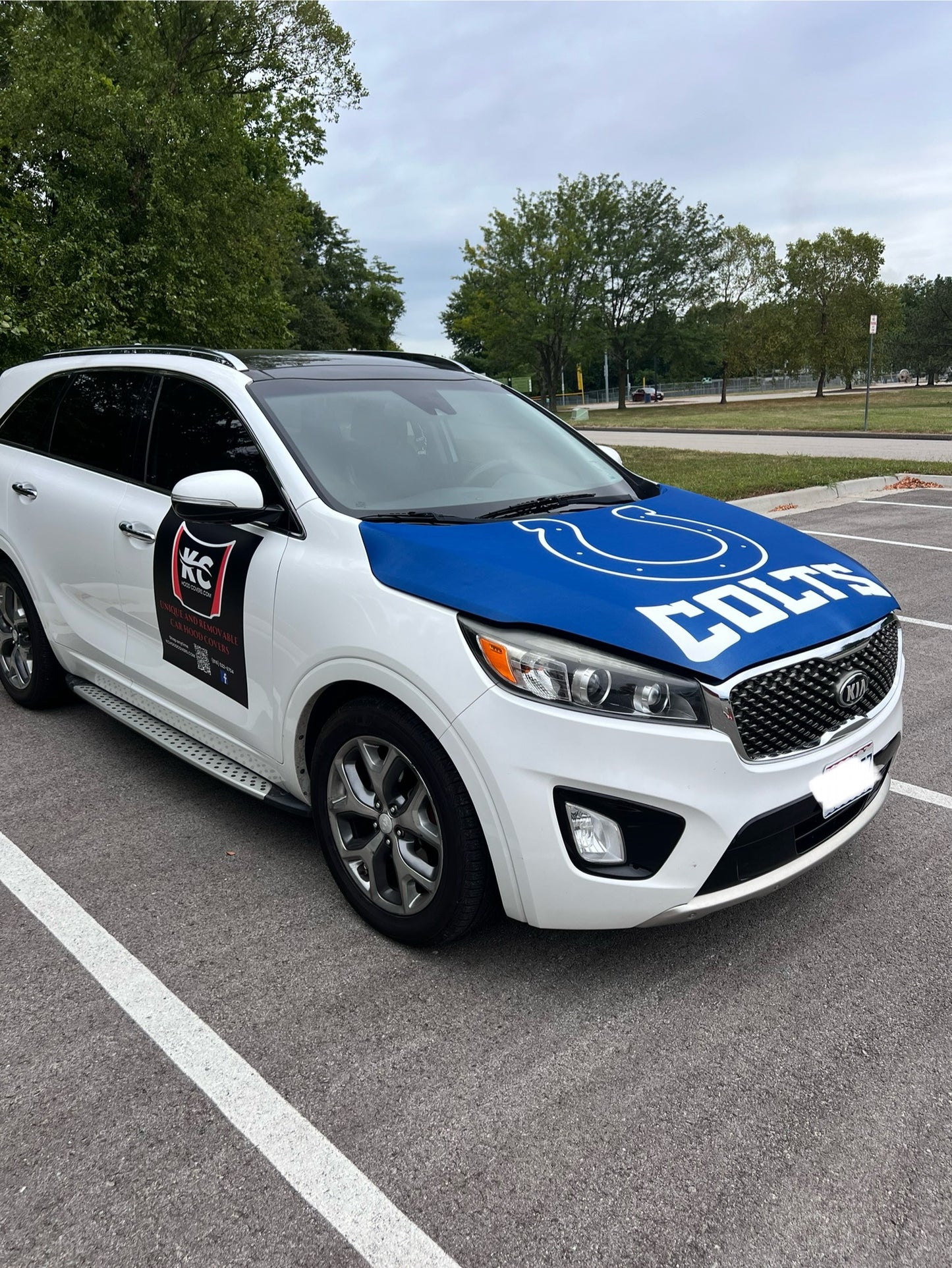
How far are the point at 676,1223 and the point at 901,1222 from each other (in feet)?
1.48

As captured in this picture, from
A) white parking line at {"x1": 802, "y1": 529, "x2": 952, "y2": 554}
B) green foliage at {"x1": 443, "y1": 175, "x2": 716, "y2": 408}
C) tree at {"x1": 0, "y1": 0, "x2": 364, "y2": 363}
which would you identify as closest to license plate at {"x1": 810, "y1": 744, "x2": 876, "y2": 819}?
white parking line at {"x1": 802, "y1": 529, "x2": 952, "y2": 554}

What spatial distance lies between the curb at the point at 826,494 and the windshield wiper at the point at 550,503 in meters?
7.04

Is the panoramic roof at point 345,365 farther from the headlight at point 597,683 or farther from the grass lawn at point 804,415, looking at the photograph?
the grass lawn at point 804,415

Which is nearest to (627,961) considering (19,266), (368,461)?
(368,461)

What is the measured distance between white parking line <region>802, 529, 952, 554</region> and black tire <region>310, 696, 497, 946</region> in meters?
6.63

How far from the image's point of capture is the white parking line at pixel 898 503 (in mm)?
10797

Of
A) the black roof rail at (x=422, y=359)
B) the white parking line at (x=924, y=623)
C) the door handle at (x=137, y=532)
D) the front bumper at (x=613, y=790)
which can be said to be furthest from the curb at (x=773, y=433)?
the front bumper at (x=613, y=790)

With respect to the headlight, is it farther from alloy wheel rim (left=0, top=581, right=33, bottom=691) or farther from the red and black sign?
alloy wheel rim (left=0, top=581, right=33, bottom=691)

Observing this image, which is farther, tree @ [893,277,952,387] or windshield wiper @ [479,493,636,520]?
tree @ [893,277,952,387]

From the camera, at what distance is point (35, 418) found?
4543 millimetres

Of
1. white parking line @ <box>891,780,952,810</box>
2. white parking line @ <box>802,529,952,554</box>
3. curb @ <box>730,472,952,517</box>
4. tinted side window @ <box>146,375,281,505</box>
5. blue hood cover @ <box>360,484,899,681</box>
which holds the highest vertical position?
tinted side window @ <box>146,375,281,505</box>

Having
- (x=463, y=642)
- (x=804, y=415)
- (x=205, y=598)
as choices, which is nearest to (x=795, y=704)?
A: (x=463, y=642)

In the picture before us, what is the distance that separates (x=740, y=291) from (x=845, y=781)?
5662cm

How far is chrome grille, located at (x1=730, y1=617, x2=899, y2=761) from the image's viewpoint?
2.35m
